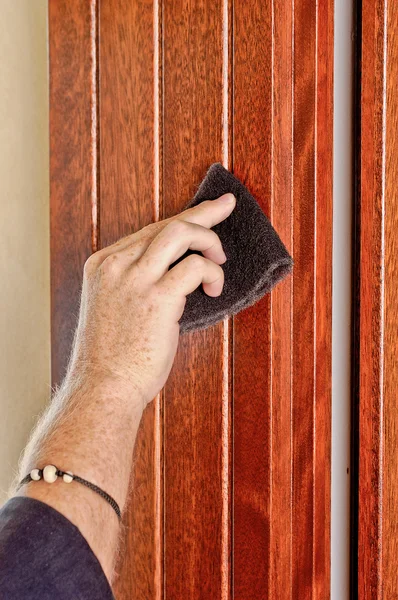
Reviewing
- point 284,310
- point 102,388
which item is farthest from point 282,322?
point 102,388

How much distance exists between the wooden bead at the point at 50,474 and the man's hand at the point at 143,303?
0.39 ft

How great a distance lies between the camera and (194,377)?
76cm

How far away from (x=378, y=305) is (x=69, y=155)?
444 millimetres

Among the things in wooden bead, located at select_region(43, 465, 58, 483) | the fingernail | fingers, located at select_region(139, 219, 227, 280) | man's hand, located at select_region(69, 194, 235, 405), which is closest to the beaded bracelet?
wooden bead, located at select_region(43, 465, 58, 483)

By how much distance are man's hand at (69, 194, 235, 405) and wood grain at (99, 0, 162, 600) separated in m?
0.12

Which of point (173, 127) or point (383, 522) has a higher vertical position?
point (173, 127)

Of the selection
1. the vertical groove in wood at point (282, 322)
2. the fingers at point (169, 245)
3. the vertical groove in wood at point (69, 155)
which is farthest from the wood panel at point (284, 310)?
the vertical groove in wood at point (69, 155)

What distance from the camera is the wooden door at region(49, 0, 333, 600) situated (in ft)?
2.33

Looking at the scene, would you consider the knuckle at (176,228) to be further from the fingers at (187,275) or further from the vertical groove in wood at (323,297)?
the vertical groove in wood at (323,297)

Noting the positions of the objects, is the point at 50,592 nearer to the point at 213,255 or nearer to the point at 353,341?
the point at 213,255

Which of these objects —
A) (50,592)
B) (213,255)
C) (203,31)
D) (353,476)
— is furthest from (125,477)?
(203,31)

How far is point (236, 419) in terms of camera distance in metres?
0.74

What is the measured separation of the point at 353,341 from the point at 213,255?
25cm

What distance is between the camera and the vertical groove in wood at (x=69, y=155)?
0.80 meters
